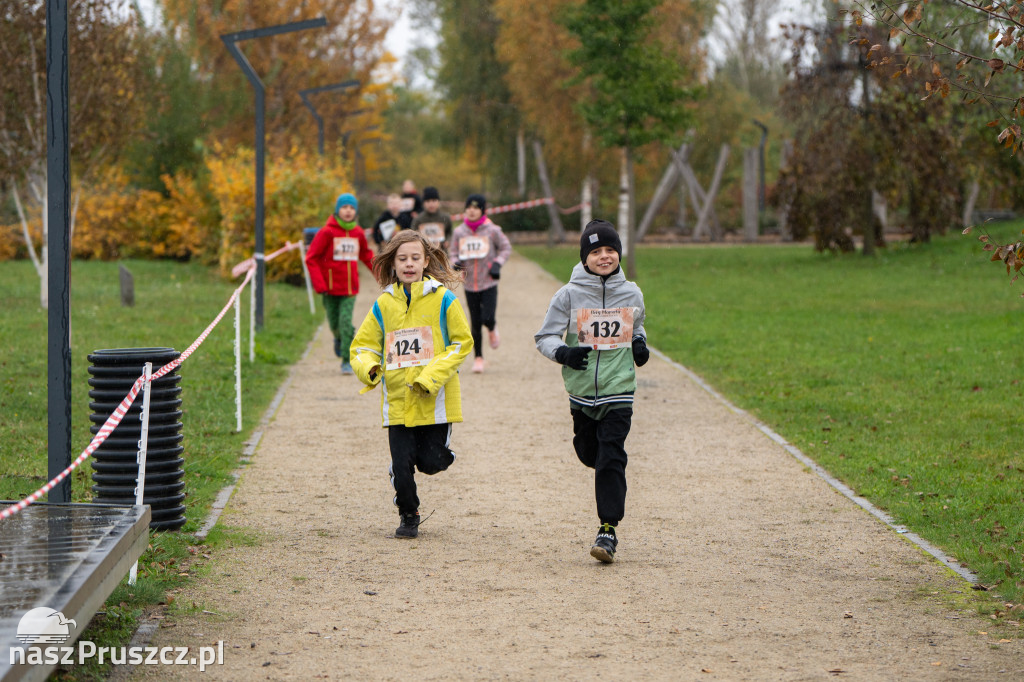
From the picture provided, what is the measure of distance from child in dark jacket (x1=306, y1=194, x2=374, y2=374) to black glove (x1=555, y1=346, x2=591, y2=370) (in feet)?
22.0

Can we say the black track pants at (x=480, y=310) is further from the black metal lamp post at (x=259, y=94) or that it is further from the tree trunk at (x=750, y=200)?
the tree trunk at (x=750, y=200)

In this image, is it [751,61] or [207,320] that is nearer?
[207,320]

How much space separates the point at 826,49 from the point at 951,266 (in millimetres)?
7032

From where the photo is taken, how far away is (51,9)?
6.15 meters

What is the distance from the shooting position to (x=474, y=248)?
13562 mm

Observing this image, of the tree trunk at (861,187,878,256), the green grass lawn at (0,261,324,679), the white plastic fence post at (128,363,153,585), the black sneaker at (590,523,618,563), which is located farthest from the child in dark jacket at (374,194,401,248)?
the tree trunk at (861,187,878,256)

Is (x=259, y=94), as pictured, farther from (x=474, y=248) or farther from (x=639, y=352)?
(x=639, y=352)

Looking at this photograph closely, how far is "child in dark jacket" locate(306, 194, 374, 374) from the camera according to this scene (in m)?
13.1

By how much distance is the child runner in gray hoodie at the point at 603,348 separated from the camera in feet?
21.5

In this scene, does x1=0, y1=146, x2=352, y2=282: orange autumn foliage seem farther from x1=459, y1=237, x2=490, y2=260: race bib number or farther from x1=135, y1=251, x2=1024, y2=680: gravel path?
x1=135, y1=251, x2=1024, y2=680: gravel path

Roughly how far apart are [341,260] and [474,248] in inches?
55.1

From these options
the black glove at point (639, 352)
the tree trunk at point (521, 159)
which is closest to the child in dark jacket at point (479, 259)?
the black glove at point (639, 352)

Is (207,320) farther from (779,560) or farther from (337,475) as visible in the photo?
(779,560)

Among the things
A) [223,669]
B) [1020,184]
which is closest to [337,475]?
[223,669]
